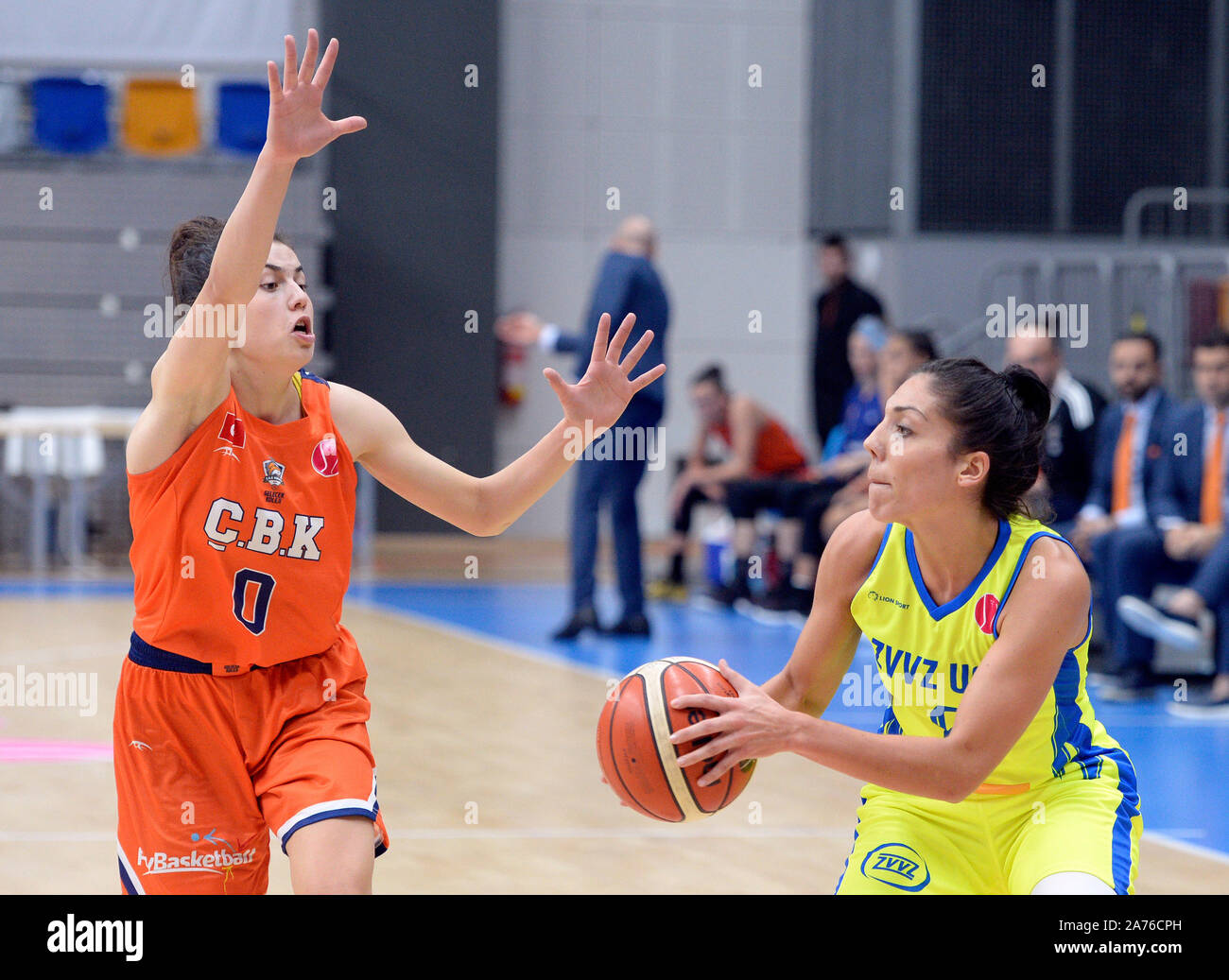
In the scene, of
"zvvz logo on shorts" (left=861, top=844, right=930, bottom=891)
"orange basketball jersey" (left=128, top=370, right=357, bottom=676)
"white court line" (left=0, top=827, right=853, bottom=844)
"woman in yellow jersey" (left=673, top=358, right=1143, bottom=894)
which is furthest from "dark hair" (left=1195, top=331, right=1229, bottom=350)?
"orange basketball jersey" (left=128, top=370, right=357, bottom=676)

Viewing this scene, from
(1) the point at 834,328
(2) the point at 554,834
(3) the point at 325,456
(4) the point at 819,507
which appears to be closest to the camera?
(3) the point at 325,456

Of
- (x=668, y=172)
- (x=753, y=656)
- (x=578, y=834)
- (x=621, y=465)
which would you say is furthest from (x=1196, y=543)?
(x=668, y=172)

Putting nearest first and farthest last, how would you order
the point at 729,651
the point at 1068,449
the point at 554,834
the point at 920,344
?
1. the point at 554,834
2. the point at 1068,449
3. the point at 920,344
4. the point at 729,651

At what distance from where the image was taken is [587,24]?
13320 mm

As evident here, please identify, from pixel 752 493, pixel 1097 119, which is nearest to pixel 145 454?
pixel 752 493

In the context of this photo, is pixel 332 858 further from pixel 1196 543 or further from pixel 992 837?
pixel 1196 543

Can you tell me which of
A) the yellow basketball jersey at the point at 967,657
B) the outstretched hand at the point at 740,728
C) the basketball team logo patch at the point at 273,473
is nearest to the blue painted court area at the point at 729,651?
the yellow basketball jersey at the point at 967,657

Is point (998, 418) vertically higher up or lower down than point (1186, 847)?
higher up

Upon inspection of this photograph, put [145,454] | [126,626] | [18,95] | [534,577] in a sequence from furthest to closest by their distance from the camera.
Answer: [18,95], [534,577], [126,626], [145,454]

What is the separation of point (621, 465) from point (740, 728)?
197 inches

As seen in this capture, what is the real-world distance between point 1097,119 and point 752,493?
5.83 meters

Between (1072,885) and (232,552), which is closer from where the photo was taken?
(1072,885)

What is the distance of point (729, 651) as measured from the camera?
6730 mm
